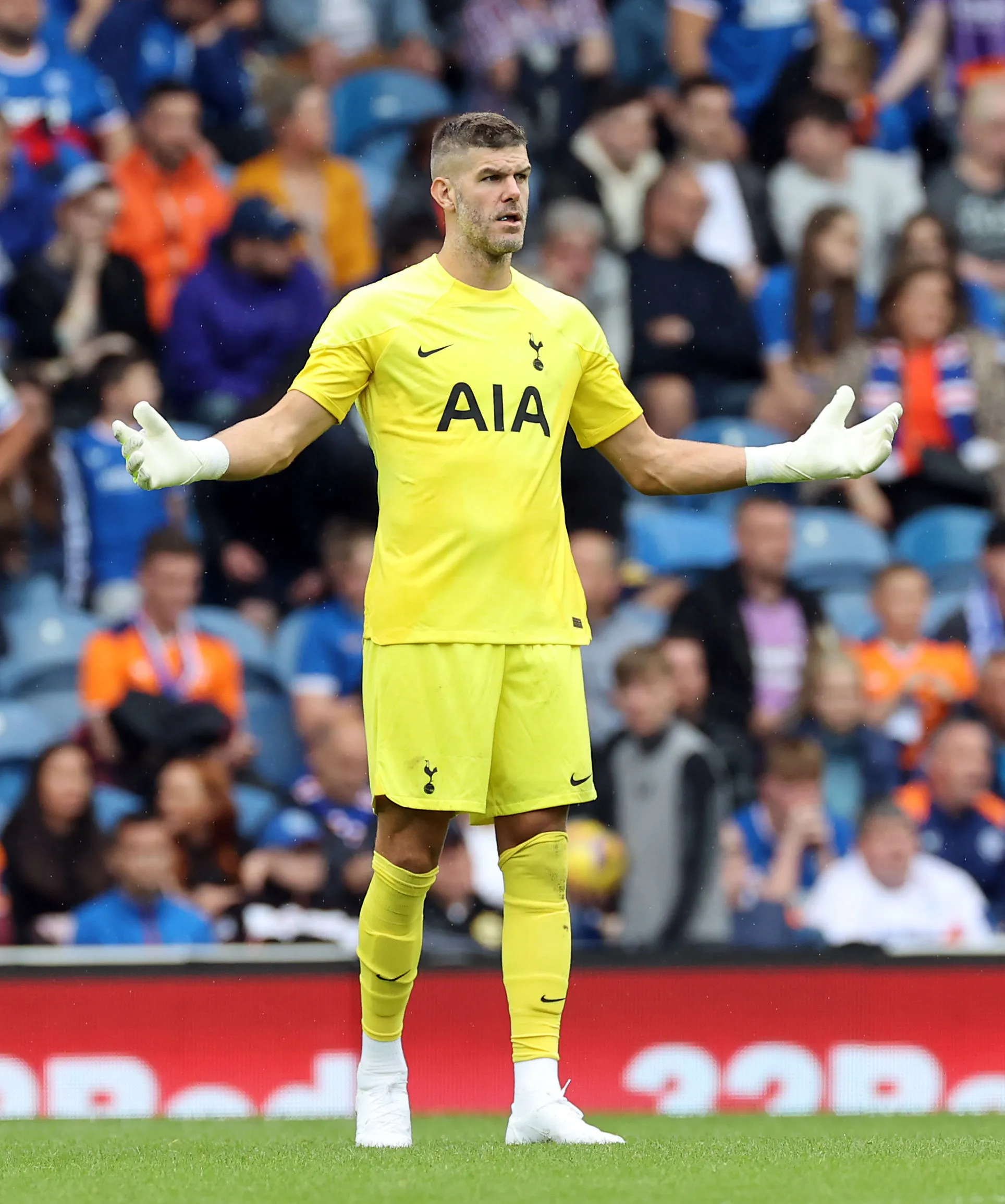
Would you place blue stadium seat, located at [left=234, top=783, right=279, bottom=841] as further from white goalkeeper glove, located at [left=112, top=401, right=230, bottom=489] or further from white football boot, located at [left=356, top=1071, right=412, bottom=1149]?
white goalkeeper glove, located at [left=112, top=401, right=230, bottom=489]

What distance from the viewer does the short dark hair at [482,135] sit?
14.1 ft

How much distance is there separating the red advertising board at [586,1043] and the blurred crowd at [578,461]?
802 mm

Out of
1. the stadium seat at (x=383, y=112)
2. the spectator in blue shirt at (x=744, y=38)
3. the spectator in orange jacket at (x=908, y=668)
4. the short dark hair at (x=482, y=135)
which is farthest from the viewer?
the spectator in blue shirt at (x=744, y=38)

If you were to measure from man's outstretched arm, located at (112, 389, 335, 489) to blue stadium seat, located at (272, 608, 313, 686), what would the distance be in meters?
3.75

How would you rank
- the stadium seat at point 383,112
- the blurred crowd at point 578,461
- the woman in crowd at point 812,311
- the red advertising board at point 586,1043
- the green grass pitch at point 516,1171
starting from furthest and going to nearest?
1. the stadium seat at point 383,112
2. the woman in crowd at point 812,311
3. the blurred crowd at point 578,461
4. the red advertising board at point 586,1043
5. the green grass pitch at point 516,1171

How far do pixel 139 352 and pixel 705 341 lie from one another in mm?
2369

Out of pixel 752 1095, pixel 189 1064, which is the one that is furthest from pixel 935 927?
pixel 189 1064

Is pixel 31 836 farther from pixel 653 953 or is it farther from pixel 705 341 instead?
pixel 705 341

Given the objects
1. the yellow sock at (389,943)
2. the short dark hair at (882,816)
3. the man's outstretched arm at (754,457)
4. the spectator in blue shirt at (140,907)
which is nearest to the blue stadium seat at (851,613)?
the short dark hair at (882,816)

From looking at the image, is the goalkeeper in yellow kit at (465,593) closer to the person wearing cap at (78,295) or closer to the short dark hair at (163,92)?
the person wearing cap at (78,295)

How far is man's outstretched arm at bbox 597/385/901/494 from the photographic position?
14.8 feet

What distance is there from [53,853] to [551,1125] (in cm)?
368

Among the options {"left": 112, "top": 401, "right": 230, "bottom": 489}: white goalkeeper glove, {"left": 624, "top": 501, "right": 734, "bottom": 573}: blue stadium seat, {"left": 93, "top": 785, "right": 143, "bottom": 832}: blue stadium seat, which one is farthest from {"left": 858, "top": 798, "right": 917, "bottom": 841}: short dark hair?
{"left": 112, "top": 401, "right": 230, "bottom": 489}: white goalkeeper glove

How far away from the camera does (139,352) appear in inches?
326
